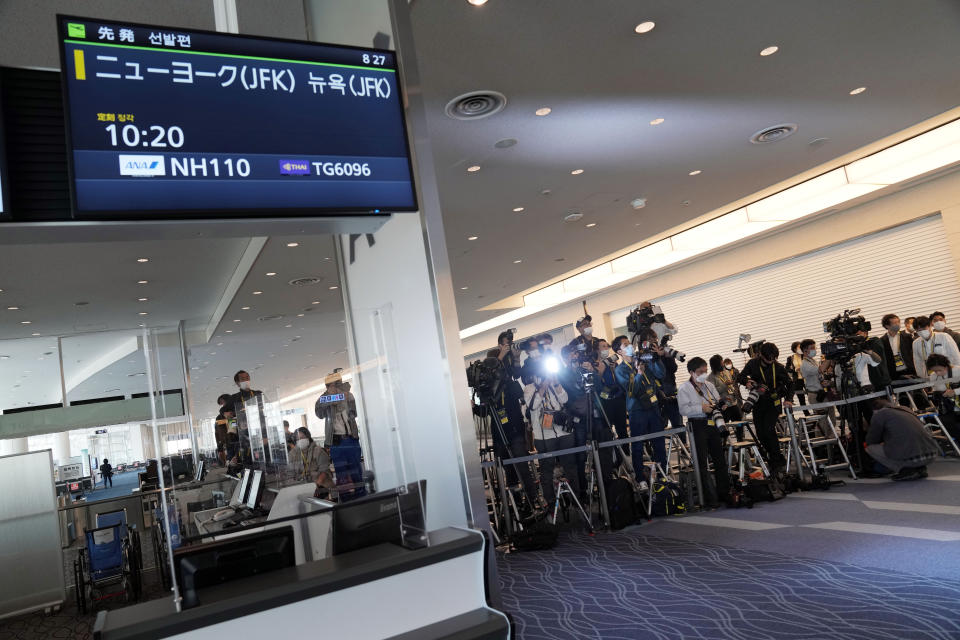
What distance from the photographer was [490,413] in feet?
22.1

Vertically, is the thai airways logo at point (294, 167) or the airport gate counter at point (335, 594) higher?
the thai airways logo at point (294, 167)

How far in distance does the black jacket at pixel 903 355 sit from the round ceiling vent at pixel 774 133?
334 centimetres

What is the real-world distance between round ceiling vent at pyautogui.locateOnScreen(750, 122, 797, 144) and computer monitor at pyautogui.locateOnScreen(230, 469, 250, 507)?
6.29 metres

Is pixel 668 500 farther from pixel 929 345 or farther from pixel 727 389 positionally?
pixel 929 345

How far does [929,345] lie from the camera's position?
8406mm

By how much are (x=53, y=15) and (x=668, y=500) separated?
239 inches

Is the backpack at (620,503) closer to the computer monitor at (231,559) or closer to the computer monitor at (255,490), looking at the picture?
the computer monitor at (255,490)

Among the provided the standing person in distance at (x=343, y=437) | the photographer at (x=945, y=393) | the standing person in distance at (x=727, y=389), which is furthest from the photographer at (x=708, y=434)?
the standing person in distance at (x=343, y=437)

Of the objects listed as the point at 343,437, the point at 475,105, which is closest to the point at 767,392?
the point at 475,105

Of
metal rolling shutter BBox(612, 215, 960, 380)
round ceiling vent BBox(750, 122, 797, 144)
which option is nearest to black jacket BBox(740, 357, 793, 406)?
round ceiling vent BBox(750, 122, 797, 144)

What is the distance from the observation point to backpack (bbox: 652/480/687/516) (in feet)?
21.1

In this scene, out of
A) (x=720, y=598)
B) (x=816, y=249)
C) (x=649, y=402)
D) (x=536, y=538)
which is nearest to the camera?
(x=720, y=598)

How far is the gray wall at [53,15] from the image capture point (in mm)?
3299

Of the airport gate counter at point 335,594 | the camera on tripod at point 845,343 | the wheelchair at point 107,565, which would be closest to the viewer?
the airport gate counter at point 335,594
